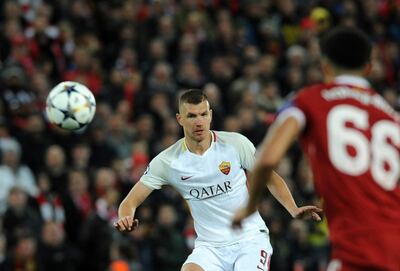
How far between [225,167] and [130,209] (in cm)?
92

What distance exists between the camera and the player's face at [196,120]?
8.25 meters

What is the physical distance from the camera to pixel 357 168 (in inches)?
201

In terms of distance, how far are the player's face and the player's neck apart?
0.13ft

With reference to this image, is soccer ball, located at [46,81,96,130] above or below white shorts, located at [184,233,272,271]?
above

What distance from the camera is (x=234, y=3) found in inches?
779

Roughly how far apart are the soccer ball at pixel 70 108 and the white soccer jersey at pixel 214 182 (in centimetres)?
252

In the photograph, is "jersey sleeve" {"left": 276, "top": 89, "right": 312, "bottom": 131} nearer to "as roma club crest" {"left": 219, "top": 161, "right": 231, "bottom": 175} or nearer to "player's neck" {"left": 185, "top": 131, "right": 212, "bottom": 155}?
"as roma club crest" {"left": 219, "top": 161, "right": 231, "bottom": 175}

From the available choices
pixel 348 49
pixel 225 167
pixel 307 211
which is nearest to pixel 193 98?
pixel 225 167

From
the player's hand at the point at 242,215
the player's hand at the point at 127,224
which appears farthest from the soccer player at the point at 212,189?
the player's hand at the point at 242,215

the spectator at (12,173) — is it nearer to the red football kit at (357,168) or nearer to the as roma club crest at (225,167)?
the as roma club crest at (225,167)

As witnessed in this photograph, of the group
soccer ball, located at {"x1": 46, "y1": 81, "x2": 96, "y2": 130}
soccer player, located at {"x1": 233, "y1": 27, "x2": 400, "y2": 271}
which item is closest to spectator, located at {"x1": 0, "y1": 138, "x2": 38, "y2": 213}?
soccer ball, located at {"x1": 46, "y1": 81, "x2": 96, "y2": 130}

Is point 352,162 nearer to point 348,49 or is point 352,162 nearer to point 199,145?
point 348,49

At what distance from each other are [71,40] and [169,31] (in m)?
2.02

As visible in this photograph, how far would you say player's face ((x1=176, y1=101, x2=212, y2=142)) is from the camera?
8.25m
